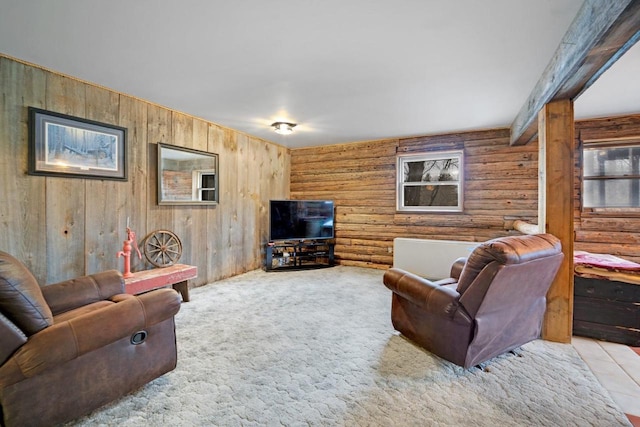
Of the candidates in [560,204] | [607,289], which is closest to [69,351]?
[560,204]

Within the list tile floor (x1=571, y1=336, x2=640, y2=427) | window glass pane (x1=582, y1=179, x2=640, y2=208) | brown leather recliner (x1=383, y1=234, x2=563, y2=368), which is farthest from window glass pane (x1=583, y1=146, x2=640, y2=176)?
brown leather recliner (x1=383, y1=234, x2=563, y2=368)

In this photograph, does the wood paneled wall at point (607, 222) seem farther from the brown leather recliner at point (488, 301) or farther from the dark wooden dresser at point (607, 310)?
the brown leather recliner at point (488, 301)

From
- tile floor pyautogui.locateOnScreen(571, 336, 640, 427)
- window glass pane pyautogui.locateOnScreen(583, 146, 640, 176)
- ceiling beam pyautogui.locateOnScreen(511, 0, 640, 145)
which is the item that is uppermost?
ceiling beam pyautogui.locateOnScreen(511, 0, 640, 145)

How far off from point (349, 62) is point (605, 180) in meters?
3.99

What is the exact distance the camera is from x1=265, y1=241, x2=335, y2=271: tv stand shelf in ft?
17.0

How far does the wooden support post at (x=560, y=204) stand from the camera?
2.49 m

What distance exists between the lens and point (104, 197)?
3.08 meters

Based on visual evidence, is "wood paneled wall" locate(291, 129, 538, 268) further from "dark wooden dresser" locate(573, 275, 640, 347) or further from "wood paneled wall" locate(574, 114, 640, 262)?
"dark wooden dresser" locate(573, 275, 640, 347)

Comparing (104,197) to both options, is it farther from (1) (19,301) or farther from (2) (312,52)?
(2) (312,52)

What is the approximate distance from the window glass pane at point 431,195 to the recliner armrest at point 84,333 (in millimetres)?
4316

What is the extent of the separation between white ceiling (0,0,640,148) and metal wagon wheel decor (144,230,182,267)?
1620 mm

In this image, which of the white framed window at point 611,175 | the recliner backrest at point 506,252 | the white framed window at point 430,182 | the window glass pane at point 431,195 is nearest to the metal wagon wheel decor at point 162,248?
the recliner backrest at point 506,252

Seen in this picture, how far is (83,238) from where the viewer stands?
2910 mm

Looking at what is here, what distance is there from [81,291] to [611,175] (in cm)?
602
